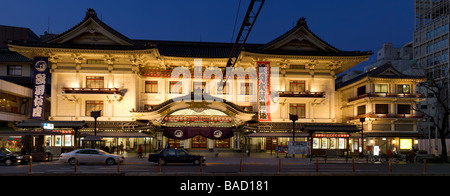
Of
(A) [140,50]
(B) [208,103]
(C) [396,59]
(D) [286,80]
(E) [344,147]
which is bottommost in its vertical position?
(E) [344,147]

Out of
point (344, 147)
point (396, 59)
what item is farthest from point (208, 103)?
point (396, 59)

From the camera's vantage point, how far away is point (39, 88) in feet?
131

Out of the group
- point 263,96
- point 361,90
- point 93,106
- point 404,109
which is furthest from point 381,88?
point 93,106

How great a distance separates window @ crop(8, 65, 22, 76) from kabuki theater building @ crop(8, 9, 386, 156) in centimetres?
629

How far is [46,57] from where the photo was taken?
40.6 m

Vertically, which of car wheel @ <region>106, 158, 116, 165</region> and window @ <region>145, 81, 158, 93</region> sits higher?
window @ <region>145, 81, 158, 93</region>

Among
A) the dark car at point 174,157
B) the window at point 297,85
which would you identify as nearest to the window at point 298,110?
the window at point 297,85

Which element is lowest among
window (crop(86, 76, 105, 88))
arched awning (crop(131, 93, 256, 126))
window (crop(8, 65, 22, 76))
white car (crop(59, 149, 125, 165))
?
white car (crop(59, 149, 125, 165))

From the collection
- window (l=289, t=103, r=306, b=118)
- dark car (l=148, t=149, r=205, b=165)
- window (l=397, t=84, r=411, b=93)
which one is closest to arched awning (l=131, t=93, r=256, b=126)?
window (l=289, t=103, r=306, b=118)

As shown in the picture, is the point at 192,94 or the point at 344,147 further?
the point at 344,147

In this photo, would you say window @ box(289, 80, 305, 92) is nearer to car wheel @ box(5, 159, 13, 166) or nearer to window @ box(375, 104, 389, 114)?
window @ box(375, 104, 389, 114)

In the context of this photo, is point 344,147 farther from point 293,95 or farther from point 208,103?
point 208,103

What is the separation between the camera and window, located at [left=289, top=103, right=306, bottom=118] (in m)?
44.3

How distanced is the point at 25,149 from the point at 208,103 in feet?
60.4
